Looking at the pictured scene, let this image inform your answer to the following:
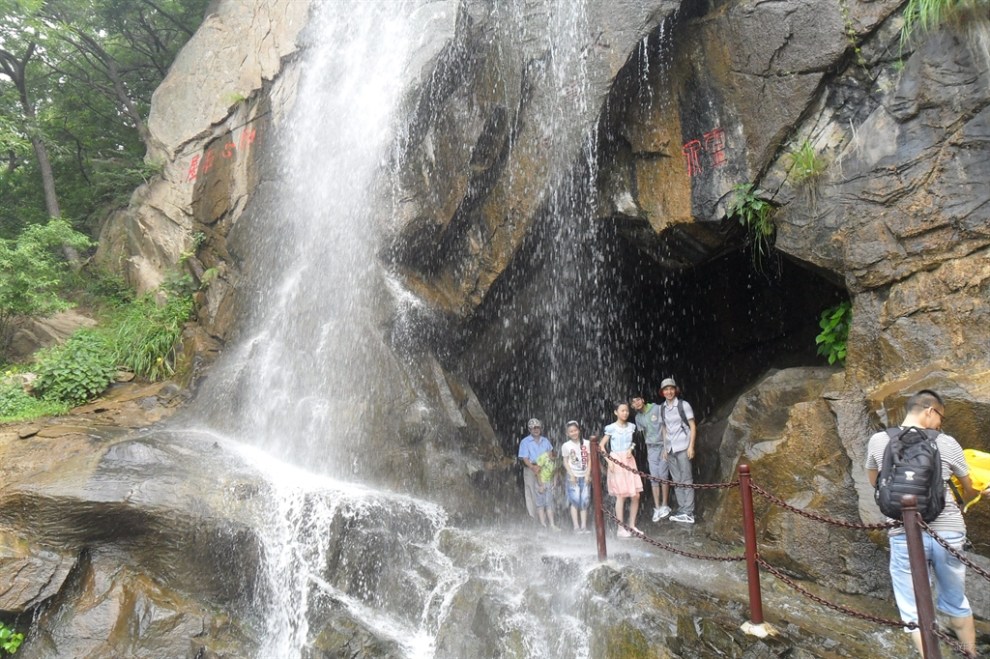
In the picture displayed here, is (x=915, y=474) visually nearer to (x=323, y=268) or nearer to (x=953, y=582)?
(x=953, y=582)

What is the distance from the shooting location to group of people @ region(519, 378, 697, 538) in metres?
7.86

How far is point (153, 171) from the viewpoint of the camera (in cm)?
1322

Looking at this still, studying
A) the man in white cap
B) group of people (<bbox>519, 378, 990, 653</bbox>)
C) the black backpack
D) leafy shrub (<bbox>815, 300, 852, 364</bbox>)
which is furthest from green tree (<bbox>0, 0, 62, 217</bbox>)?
the black backpack

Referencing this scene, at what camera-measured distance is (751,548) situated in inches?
201

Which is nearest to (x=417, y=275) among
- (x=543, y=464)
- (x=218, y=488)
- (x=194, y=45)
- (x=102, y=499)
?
(x=543, y=464)

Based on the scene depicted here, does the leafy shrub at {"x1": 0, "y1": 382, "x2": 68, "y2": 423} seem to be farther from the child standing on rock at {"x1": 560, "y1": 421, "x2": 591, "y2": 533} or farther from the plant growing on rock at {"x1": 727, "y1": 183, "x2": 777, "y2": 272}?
the plant growing on rock at {"x1": 727, "y1": 183, "x2": 777, "y2": 272}

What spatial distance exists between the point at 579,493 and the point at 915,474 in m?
4.53

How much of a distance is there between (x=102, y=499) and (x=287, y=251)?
17.8 ft

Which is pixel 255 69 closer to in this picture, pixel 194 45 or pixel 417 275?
pixel 194 45

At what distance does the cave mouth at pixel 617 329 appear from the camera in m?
10.4

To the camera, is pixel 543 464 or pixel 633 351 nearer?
pixel 543 464

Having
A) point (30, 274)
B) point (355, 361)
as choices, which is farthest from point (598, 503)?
point (30, 274)

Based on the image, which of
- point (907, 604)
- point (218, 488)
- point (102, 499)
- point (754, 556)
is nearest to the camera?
point (907, 604)

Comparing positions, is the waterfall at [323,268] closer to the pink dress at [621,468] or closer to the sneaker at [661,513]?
the pink dress at [621,468]
